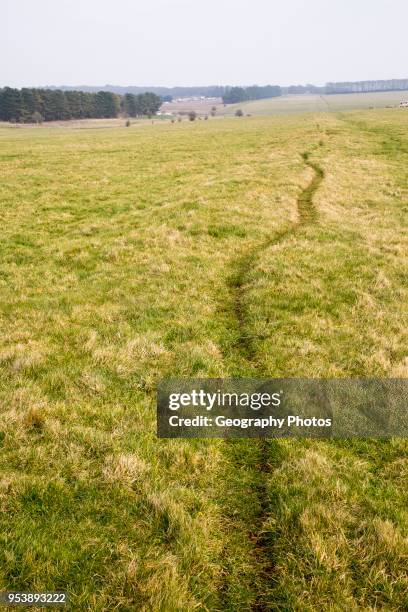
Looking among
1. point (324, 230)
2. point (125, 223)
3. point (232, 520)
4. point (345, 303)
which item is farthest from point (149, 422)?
point (125, 223)

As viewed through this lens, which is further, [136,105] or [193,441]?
[136,105]

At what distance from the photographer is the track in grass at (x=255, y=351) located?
513 cm

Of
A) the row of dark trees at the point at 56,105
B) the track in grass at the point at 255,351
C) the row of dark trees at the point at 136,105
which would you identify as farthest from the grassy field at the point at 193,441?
the row of dark trees at the point at 136,105

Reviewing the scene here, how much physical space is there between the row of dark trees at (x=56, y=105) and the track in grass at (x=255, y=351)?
154150mm

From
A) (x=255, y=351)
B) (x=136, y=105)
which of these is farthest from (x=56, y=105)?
(x=255, y=351)

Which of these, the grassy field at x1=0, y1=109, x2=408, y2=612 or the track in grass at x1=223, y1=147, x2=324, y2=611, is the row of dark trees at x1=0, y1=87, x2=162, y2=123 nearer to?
the grassy field at x1=0, y1=109, x2=408, y2=612

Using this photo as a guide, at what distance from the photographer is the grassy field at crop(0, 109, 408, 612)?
15.8 ft

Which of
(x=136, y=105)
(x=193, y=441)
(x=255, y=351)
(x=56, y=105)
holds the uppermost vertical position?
(x=136, y=105)

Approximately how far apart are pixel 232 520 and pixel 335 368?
4.13 meters

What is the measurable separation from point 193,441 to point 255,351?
3.14 metres

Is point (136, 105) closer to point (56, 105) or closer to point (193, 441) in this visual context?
point (56, 105)

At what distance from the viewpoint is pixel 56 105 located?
15438 centimetres

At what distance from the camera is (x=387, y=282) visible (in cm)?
1272

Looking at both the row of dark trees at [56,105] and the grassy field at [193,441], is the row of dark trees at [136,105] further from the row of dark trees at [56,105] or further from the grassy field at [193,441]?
the grassy field at [193,441]
